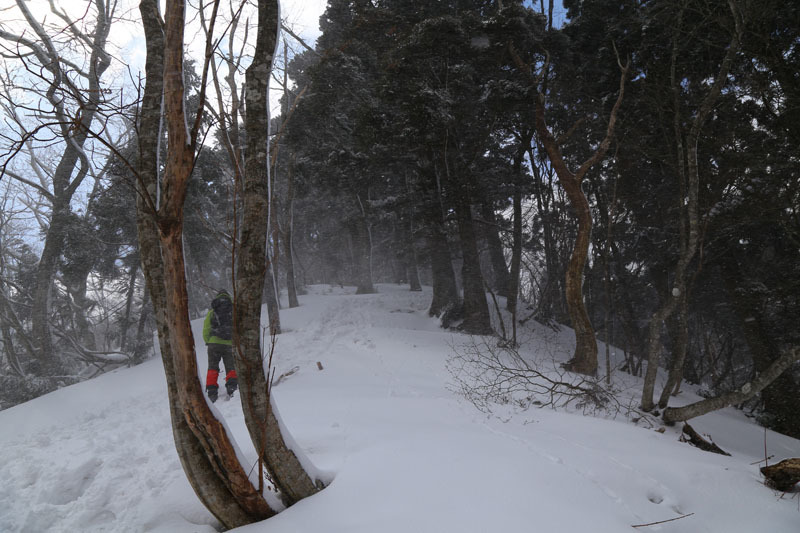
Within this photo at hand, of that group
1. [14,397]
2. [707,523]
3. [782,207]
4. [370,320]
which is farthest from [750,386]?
[14,397]

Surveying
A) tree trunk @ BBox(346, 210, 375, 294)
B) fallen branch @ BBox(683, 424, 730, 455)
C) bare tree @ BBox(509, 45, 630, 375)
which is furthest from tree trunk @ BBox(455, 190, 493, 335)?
tree trunk @ BBox(346, 210, 375, 294)

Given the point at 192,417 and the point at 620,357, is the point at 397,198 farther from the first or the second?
the point at 192,417

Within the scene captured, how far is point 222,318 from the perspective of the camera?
6.73m

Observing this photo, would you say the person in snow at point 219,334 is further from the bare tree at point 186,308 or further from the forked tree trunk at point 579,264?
the forked tree trunk at point 579,264

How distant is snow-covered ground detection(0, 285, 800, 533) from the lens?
2.52m

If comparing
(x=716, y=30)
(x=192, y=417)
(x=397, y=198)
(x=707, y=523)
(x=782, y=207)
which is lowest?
(x=707, y=523)

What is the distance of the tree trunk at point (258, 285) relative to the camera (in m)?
2.60

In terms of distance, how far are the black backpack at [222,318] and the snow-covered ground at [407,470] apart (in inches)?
49.2

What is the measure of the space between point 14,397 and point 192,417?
39.3 feet

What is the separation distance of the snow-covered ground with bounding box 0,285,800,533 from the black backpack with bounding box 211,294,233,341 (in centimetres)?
125

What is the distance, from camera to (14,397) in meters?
9.90

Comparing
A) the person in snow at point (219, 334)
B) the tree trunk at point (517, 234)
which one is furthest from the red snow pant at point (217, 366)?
the tree trunk at point (517, 234)

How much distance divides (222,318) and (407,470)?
5.09 meters

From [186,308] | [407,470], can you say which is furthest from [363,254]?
[186,308]
